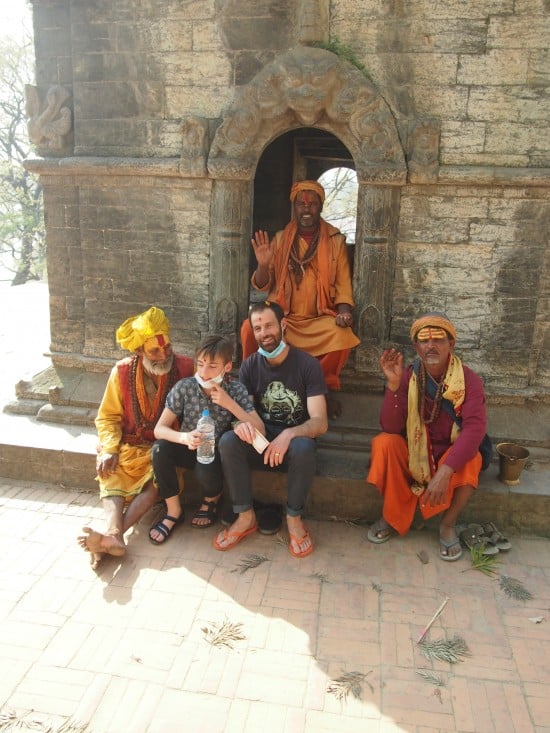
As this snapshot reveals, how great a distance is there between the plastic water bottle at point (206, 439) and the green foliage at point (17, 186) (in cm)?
1907

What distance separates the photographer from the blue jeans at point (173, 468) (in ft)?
13.0

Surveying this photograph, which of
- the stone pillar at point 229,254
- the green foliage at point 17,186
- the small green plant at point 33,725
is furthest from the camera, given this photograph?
the green foliage at point 17,186

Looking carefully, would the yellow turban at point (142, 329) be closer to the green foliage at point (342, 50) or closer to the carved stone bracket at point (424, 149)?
the carved stone bracket at point (424, 149)

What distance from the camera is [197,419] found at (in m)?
4.02

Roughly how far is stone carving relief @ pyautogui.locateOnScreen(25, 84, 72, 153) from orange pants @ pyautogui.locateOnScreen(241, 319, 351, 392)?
2.38 m

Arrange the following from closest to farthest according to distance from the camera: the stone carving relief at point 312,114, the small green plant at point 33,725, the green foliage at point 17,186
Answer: the small green plant at point 33,725 < the stone carving relief at point 312,114 < the green foliage at point 17,186

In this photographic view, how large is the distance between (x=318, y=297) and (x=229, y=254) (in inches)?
33.2

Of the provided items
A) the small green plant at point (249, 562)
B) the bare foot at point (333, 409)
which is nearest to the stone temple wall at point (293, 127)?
the bare foot at point (333, 409)

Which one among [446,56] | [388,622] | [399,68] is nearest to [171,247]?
[399,68]

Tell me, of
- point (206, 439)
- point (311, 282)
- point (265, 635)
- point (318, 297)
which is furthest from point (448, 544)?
point (311, 282)

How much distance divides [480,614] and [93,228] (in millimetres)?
4331

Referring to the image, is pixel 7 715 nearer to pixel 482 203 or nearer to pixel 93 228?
pixel 93 228

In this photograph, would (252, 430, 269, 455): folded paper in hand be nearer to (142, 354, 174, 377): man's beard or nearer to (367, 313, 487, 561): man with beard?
(367, 313, 487, 561): man with beard

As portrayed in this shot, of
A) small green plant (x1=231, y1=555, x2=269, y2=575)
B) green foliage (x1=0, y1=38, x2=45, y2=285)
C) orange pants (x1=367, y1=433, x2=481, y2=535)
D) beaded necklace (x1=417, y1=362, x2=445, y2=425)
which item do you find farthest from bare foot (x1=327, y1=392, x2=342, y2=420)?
green foliage (x1=0, y1=38, x2=45, y2=285)
